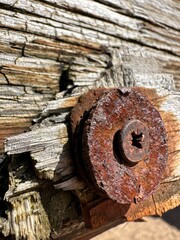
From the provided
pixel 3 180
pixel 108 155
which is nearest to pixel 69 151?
pixel 108 155

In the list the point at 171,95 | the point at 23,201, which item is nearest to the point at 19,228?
the point at 23,201

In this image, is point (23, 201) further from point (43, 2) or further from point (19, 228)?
point (43, 2)

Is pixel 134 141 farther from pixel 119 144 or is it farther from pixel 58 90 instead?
pixel 58 90

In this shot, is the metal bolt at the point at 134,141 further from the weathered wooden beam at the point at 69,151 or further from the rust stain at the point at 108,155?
the weathered wooden beam at the point at 69,151

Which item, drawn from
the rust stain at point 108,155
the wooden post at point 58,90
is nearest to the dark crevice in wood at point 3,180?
the wooden post at point 58,90

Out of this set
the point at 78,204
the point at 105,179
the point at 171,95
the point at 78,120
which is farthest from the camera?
the point at 171,95

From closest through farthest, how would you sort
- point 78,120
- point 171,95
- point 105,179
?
point 105,179 < point 78,120 < point 171,95

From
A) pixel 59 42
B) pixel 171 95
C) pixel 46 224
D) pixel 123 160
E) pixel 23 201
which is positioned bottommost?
pixel 46 224
